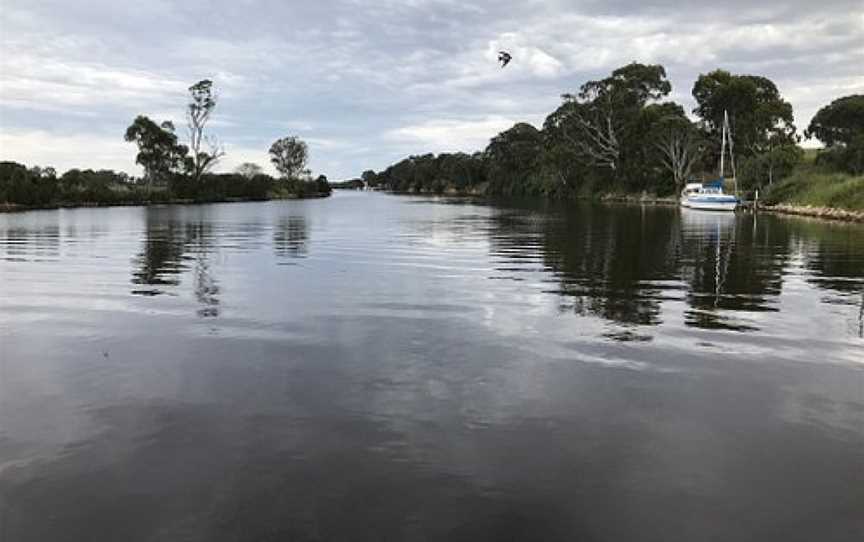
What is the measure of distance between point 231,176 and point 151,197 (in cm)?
3414

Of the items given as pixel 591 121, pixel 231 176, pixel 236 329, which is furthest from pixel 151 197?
pixel 236 329

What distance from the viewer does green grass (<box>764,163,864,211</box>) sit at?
61.9m

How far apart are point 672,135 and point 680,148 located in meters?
5.41

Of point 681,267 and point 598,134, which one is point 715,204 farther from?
point 681,267

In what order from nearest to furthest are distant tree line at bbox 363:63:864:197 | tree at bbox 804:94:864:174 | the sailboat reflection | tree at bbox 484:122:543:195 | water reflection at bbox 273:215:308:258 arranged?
the sailboat reflection
water reflection at bbox 273:215:308:258
tree at bbox 804:94:864:174
distant tree line at bbox 363:63:864:197
tree at bbox 484:122:543:195

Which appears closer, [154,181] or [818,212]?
[818,212]

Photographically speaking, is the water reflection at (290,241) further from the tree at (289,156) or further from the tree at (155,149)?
the tree at (289,156)

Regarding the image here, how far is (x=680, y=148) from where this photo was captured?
10756 centimetres

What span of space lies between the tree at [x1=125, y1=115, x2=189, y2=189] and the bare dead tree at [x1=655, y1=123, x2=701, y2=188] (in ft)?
246

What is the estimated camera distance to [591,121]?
123562 millimetres

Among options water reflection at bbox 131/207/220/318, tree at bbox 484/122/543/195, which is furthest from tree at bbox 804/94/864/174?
tree at bbox 484/122/543/195

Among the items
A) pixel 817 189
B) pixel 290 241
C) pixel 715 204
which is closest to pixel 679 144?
pixel 715 204

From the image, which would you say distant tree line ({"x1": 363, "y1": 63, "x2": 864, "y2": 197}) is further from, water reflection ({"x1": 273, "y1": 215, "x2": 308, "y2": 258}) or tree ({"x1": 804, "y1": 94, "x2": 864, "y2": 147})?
water reflection ({"x1": 273, "y1": 215, "x2": 308, "y2": 258})

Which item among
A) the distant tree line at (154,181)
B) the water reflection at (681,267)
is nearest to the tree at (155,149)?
the distant tree line at (154,181)
